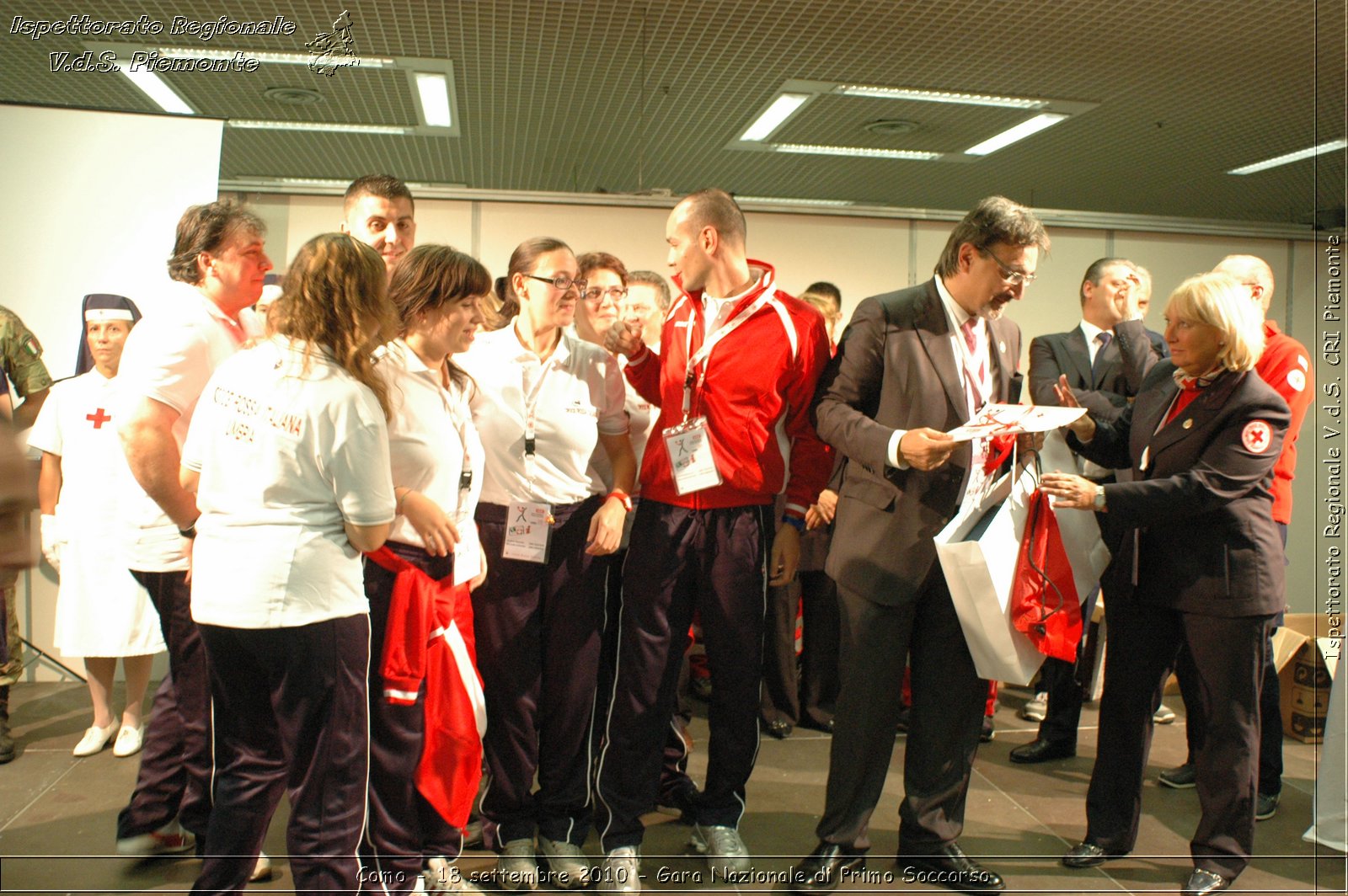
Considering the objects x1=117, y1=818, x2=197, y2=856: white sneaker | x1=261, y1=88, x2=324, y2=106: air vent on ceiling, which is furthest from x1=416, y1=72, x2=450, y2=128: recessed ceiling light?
x1=117, y1=818, x2=197, y2=856: white sneaker

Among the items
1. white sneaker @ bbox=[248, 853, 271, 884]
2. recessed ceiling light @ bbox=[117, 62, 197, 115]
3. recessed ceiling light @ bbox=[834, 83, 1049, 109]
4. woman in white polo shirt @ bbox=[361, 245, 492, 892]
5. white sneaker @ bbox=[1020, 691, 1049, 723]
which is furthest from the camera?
recessed ceiling light @ bbox=[834, 83, 1049, 109]

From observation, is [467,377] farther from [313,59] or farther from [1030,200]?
[1030,200]

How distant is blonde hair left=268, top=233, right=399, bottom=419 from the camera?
5.86 feet

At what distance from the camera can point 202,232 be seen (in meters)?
2.31

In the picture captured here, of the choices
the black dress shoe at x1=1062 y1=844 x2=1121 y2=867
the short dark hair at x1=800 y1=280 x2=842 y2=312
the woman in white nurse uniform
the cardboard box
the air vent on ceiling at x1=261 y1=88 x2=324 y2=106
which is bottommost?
the black dress shoe at x1=1062 y1=844 x2=1121 y2=867

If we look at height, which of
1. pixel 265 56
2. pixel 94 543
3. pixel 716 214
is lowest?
pixel 94 543

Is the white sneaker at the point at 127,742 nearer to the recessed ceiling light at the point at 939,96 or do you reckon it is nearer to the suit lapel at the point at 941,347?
the suit lapel at the point at 941,347

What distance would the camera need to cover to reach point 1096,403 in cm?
348

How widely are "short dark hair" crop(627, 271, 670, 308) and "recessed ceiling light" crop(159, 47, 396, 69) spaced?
3.48 m

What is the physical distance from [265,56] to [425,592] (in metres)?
5.32

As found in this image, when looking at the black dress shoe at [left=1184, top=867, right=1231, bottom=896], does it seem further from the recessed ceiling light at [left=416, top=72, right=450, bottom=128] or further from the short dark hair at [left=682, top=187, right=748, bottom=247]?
the recessed ceiling light at [left=416, top=72, right=450, bottom=128]

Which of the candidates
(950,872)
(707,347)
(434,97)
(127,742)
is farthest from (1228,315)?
(434,97)

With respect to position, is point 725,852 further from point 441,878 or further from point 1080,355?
point 1080,355

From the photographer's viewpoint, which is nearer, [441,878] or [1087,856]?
[441,878]
